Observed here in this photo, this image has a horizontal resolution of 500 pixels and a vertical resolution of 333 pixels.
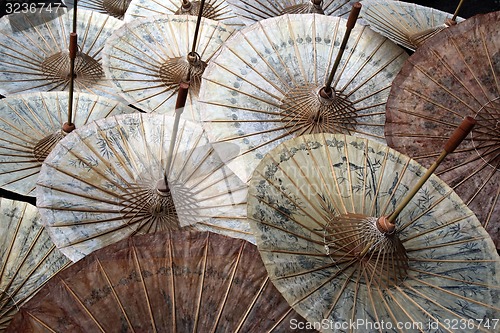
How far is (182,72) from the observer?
4.88m

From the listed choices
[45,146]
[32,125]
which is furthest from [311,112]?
[32,125]

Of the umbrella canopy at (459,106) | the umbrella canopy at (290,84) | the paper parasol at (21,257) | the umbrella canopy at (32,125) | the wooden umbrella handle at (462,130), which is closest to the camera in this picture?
the wooden umbrella handle at (462,130)

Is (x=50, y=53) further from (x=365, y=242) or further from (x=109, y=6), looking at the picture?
(x=365, y=242)

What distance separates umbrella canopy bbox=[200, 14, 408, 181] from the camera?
12.7 ft

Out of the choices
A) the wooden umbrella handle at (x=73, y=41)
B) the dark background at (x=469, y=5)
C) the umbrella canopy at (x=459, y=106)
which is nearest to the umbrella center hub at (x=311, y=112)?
the umbrella canopy at (x=459, y=106)

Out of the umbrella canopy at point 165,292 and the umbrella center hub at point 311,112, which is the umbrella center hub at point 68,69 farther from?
the umbrella canopy at point 165,292

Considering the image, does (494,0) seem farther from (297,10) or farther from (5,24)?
(5,24)

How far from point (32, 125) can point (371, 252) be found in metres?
3.27

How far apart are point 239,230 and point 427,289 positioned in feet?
4.56

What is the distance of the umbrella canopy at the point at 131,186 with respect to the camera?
341 cm

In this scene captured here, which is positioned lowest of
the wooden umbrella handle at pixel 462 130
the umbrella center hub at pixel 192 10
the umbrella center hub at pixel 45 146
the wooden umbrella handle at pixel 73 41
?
the wooden umbrella handle at pixel 462 130

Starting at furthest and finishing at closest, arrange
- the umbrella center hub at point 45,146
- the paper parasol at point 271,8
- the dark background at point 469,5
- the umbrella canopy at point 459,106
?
1. the dark background at point 469,5
2. the paper parasol at point 271,8
3. the umbrella center hub at point 45,146
4. the umbrella canopy at point 459,106

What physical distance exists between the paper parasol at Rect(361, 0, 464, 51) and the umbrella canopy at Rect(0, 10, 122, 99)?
2.72 meters

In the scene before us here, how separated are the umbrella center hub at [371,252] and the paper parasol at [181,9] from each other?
11.3 feet
